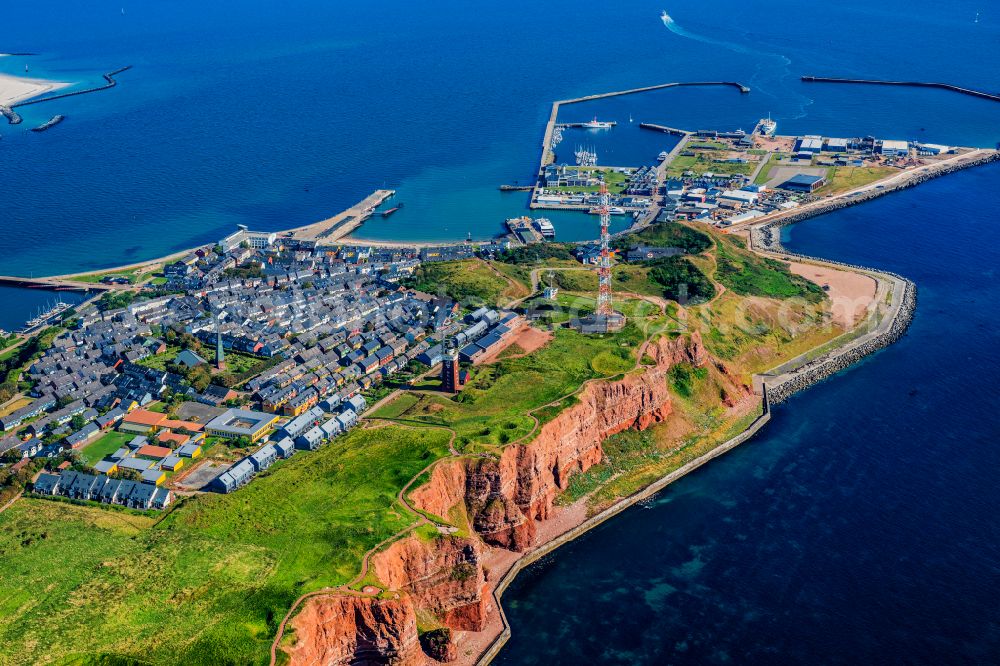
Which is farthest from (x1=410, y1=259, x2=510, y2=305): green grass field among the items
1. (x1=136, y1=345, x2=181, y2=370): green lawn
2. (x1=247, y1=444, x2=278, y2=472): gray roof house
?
(x1=247, y1=444, x2=278, y2=472): gray roof house

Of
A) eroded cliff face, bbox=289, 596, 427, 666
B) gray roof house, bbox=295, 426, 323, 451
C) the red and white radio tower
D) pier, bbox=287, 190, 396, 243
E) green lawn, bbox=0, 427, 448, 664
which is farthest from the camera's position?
pier, bbox=287, 190, 396, 243

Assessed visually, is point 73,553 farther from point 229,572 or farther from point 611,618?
point 611,618

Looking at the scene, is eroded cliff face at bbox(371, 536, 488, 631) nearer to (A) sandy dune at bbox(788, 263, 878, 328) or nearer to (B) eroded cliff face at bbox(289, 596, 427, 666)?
(B) eroded cliff face at bbox(289, 596, 427, 666)

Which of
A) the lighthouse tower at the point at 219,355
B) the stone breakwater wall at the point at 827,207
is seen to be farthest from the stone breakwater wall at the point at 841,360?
the lighthouse tower at the point at 219,355

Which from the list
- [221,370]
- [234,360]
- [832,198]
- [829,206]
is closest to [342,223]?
[234,360]

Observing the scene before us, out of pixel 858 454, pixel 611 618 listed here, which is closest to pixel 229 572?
pixel 611 618
